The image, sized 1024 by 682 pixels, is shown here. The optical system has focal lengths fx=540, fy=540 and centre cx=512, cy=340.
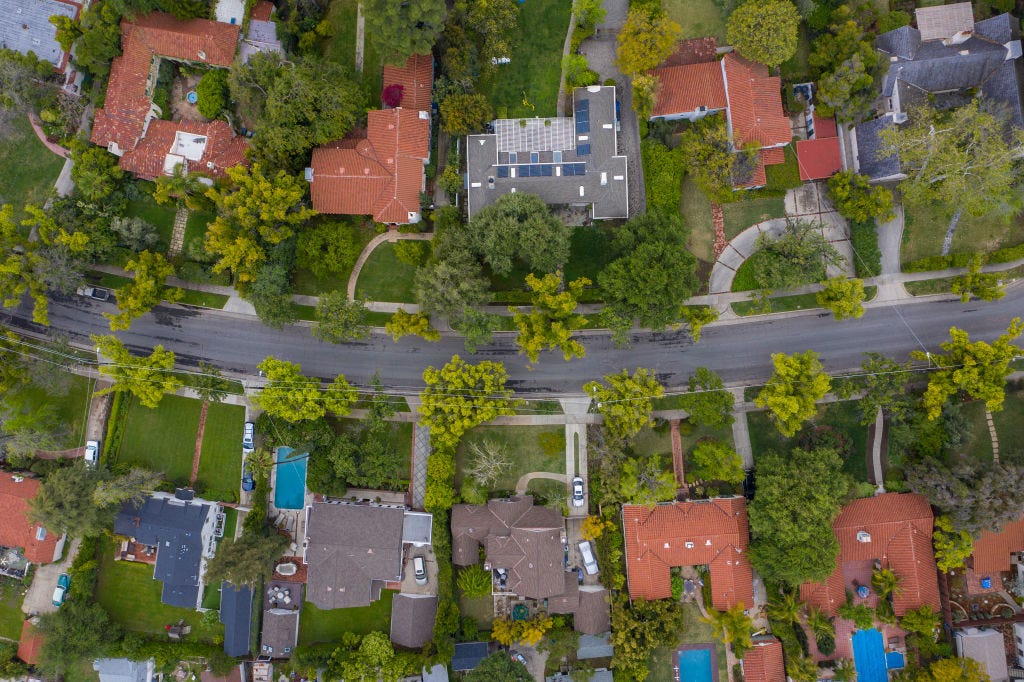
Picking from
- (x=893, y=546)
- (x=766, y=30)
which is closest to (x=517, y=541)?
(x=893, y=546)

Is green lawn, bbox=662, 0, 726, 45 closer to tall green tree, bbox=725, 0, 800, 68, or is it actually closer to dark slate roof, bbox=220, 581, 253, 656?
tall green tree, bbox=725, 0, 800, 68

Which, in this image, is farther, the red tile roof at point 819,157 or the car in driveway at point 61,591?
the car in driveway at point 61,591

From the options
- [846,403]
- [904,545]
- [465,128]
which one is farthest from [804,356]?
[465,128]

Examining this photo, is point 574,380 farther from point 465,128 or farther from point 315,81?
point 315,81

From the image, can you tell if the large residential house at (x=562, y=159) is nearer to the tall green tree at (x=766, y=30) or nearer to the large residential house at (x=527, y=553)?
the tall green tree at (x=766, y=30)

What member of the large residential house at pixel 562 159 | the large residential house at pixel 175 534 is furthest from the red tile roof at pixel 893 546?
the large residential house at pixel 175 534

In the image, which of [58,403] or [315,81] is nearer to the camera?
[315,81]
